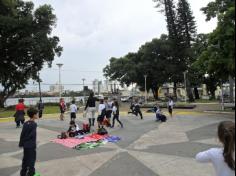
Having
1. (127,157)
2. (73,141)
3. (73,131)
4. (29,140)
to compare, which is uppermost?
(29,140)

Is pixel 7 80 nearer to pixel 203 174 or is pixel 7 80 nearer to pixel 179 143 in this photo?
pixel 179 143

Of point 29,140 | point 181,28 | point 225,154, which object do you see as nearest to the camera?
point 225,154

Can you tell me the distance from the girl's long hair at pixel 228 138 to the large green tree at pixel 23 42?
4442 centimetres

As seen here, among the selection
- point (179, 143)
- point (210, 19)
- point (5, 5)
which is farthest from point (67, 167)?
point (5, 5)

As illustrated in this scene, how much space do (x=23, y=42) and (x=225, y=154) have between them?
4533 cm

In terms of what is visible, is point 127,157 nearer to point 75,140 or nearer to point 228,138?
point 75,140

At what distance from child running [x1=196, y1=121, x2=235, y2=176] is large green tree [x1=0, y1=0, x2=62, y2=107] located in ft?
145

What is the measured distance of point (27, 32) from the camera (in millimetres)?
48406

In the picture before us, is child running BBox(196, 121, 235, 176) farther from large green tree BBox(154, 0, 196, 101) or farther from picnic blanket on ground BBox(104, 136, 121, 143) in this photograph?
large green tree BBox(154, 0, 196, 101)

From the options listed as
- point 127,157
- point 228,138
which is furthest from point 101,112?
point 228,138

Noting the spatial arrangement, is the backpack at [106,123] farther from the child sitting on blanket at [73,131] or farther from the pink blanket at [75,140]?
the pink blanket at [75,140]

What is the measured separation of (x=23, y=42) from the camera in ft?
154

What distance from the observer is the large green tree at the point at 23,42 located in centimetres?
4697

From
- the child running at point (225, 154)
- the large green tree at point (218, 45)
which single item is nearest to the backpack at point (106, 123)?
the large green tree at point (218, 45)
